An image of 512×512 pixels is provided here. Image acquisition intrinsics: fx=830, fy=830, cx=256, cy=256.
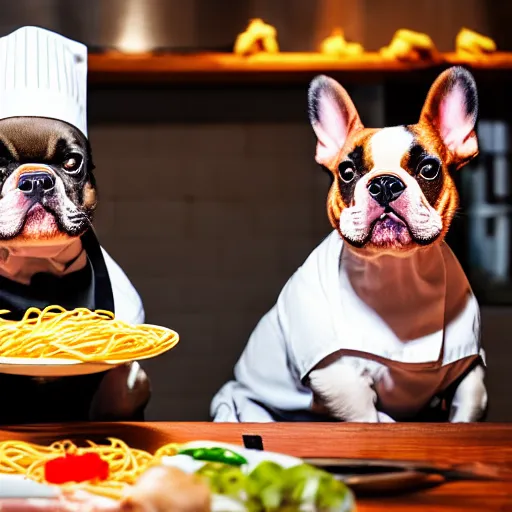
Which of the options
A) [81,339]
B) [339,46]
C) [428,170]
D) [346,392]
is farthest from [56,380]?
[339,46]

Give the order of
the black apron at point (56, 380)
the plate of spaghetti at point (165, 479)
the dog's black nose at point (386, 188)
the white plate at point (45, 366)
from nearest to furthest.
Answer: the plate of spaghetti at point (165, 479)
the white plate at point (45, 366)
the dog's black nose at point (386, 188)
the black apron at point (56, 380)

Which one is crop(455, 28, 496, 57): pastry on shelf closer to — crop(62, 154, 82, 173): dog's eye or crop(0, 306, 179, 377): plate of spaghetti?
crop(62, 154, 82, 173): dog's eye

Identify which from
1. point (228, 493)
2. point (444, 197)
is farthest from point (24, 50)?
point (228, 493)

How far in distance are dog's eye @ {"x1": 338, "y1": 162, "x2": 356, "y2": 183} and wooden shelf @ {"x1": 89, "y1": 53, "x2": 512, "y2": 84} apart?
1.81 ft

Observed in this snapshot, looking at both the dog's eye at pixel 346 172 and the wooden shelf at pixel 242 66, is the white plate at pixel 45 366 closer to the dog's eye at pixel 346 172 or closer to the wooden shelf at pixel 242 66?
the dog's eye at pixel 346 172

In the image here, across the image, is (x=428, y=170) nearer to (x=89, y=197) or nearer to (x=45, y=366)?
(x=89, y=197)

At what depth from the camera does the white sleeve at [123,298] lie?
2080 millimetres

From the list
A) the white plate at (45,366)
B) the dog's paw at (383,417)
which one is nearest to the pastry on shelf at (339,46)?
the dog's paw at (383,417)

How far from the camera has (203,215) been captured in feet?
8.89

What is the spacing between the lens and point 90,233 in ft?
6.97

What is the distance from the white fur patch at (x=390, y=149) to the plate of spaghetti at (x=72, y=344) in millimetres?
654

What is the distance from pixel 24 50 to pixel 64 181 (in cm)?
34

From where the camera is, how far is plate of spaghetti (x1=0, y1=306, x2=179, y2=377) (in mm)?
1617

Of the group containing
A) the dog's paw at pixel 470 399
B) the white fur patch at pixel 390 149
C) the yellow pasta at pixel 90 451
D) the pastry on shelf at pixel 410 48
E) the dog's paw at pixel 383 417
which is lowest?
the dog's paw at pixel 383 417
